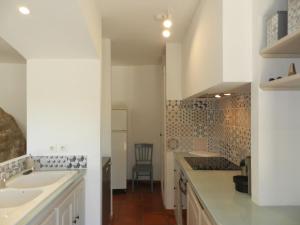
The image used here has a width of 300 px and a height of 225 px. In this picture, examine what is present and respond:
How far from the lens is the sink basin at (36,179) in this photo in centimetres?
238

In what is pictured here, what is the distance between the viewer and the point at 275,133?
1.65m

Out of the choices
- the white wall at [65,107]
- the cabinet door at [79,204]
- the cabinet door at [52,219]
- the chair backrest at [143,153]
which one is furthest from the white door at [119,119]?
the cabinet door at [52,219]

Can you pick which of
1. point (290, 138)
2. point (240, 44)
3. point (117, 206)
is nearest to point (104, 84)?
point (117, 206)

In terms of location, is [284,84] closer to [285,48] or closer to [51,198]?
[285,48]

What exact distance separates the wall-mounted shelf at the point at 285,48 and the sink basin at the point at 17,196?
70.8 inches

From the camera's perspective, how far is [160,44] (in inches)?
165

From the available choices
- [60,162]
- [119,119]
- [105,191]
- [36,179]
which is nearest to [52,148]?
[60,162]

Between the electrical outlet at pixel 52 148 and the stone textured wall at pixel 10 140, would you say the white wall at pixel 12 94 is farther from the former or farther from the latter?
the electrical outlet at pixel 52 148

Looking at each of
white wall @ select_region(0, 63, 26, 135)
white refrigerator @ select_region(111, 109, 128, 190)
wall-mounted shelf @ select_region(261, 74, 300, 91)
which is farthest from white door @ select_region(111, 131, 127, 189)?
wall-mounted shelf @ select_region(261, 74, 300, 91)

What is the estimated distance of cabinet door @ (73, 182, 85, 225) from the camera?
2.50 m

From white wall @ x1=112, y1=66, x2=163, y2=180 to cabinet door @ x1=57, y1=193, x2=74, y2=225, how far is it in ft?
11.9

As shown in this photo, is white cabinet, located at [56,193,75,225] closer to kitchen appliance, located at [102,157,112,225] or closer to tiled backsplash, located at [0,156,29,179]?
tiled backsplash, located at [0,156,29,179]

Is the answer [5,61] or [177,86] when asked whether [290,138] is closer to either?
[177,86]

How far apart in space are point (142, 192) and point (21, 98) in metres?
2.73
